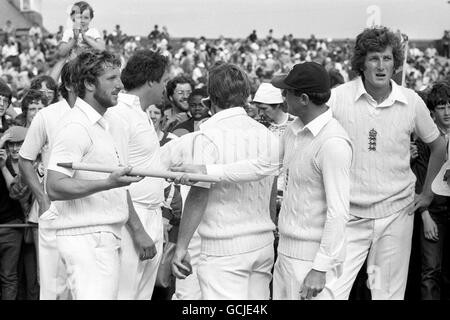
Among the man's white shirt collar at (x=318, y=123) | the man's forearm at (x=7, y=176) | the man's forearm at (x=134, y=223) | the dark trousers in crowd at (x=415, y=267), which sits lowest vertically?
the dark trousers in crowd at (x=415, y=267)

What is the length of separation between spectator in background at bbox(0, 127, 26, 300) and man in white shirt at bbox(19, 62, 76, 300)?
91cm

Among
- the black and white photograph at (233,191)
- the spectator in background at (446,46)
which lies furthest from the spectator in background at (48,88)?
the spectator in background at (446,46)

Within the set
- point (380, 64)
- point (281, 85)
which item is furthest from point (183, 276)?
point (380, 64)

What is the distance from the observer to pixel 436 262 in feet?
22.5

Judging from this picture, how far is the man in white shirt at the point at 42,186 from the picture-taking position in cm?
606

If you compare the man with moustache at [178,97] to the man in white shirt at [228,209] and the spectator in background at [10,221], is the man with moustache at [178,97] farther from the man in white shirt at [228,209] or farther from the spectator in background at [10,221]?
the man in white shirt at [228,209]

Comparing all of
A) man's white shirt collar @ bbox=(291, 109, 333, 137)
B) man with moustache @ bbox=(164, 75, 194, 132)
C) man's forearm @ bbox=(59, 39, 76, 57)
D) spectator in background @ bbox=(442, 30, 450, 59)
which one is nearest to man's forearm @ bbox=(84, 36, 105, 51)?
man's forearm @ bbox=(59, 39, 76, 57)

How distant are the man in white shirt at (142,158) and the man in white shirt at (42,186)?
1.44ft

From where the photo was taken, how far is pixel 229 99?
5.11 m

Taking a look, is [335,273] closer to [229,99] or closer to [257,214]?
[257,214]

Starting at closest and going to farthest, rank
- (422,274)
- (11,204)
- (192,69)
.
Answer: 1. (422,274)
2. (11,204)
3. (192,69)

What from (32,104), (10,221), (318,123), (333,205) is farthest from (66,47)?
(333,205)

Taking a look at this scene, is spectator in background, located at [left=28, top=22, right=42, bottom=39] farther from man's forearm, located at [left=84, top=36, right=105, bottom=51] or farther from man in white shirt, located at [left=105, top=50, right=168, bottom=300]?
man in white shirt, located at [left=105, top=50, right=168, bottom=300]
